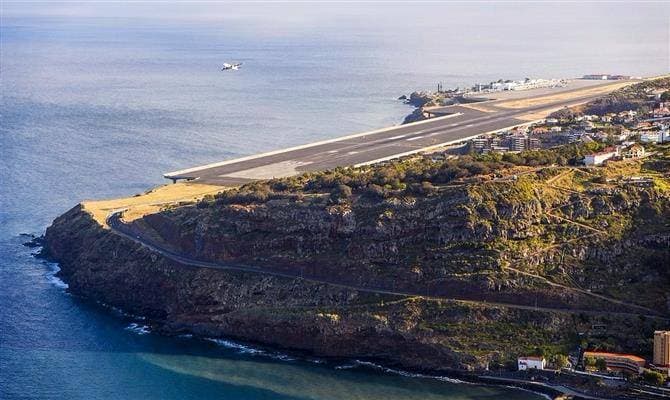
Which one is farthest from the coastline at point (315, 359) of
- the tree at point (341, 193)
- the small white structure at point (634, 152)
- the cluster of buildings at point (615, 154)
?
the small white structure at point (634, 152)

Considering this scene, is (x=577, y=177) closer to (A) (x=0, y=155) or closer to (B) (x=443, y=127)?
(B) (x=443, y=127)

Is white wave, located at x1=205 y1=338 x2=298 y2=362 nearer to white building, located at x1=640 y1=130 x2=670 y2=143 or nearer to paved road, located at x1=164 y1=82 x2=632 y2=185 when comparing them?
paved road, located at x1=164 y1=82 x2=632 y2=185

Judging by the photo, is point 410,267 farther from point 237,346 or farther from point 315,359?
point 237,346

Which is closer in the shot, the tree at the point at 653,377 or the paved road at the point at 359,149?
the tree at the point at 653,377

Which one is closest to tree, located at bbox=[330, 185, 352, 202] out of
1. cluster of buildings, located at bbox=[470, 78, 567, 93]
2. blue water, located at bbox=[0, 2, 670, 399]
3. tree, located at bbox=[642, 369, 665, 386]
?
blue water, located at bbox=[0, 2, 670, 399]

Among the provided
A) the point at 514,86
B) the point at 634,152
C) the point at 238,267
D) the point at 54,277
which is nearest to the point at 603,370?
the point at 238,267

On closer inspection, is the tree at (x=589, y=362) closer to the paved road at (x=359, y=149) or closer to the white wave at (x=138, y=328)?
the white wave at (x=138, y=328)

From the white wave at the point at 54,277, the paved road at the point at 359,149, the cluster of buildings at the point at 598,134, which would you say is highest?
the cluster of buildings at the point at 598,134
